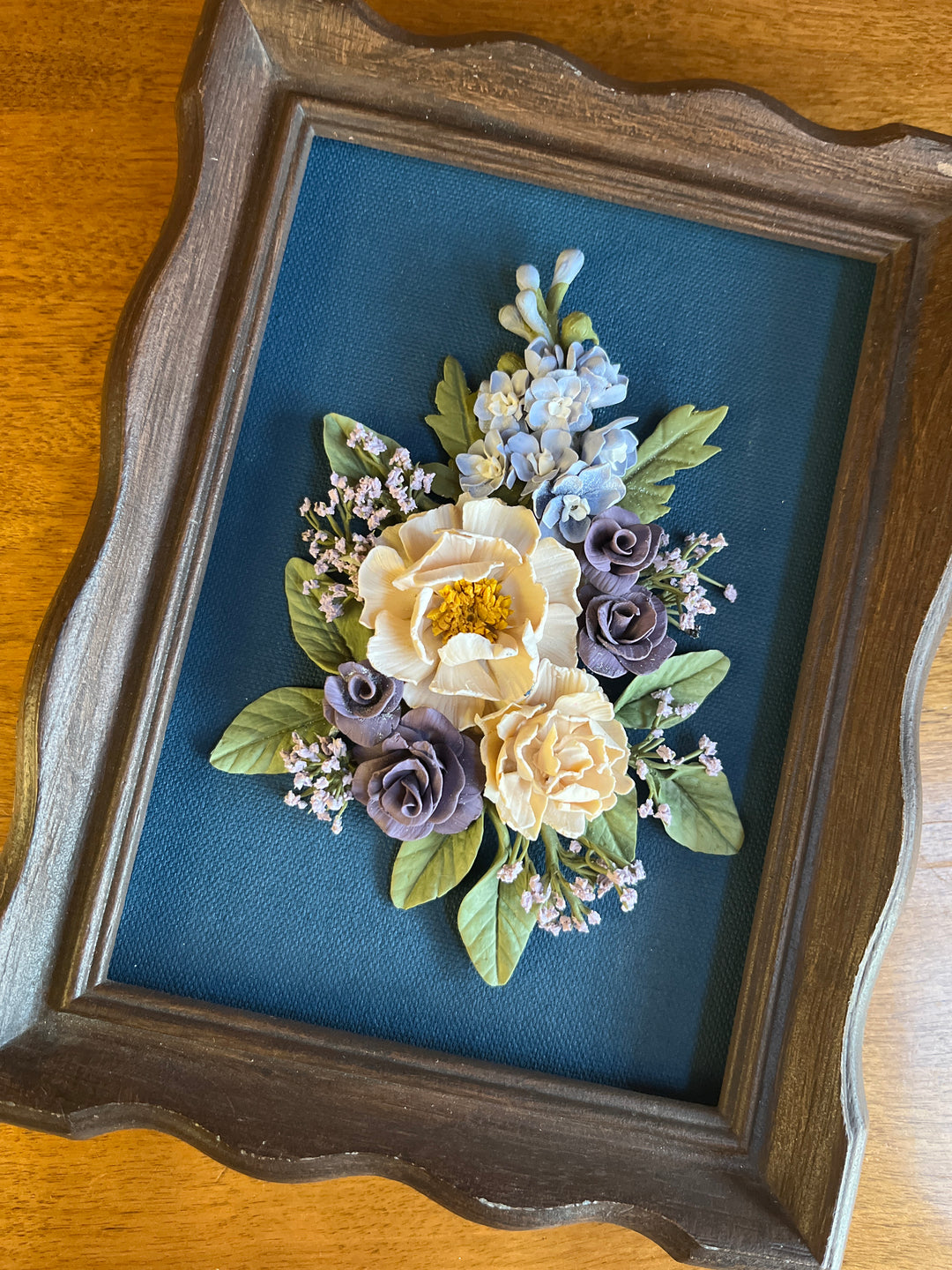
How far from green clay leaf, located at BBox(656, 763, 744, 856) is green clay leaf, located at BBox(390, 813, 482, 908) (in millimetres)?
145

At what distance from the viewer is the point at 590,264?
66cm

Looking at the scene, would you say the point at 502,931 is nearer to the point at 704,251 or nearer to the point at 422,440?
the point at 422,440

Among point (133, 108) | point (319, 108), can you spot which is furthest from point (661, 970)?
point (133, 108)

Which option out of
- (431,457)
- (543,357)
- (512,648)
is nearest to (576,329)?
(543,357)

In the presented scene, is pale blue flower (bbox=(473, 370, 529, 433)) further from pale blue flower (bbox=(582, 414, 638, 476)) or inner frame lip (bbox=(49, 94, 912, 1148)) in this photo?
inner frame lip (bbox=(49, 94, 912, 1148))

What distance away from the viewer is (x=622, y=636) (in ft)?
2.00

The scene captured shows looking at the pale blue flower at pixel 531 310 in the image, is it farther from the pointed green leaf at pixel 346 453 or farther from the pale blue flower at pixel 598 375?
the pointed green leaf at pixel 346 453

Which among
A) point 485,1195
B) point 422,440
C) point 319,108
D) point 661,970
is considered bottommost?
point 485,1195

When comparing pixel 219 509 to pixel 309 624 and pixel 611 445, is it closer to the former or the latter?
pixel 309 624

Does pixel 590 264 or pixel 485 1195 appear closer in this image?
pixel 485 1195

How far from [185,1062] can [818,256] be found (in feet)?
2.47

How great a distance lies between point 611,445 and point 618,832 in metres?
0.28

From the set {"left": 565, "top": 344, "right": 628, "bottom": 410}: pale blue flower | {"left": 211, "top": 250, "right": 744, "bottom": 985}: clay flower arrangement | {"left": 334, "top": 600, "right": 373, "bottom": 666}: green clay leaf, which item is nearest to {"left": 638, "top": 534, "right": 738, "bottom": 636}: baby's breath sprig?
{"left": 211, "top": 250, "right": 744, "bottom": 985}: clay flower arrangement

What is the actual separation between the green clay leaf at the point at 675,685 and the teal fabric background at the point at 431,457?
0.06 feet
